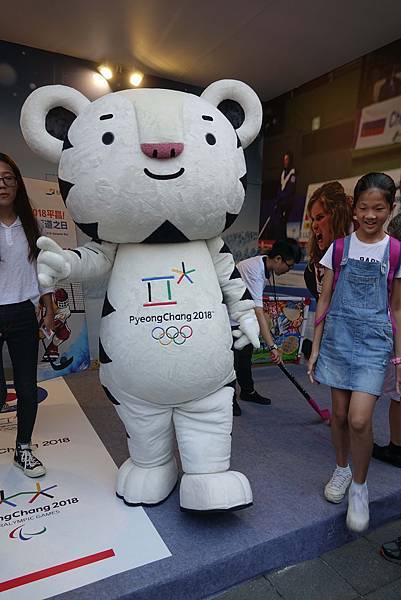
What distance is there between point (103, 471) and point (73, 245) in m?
2.08

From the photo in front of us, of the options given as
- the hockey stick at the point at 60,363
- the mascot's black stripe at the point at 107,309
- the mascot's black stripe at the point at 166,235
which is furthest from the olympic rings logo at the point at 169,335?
the hockey stick at the point at 60,363

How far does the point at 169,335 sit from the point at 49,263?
48 centimetres

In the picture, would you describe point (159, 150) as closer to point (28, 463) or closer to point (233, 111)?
point (233, 111)

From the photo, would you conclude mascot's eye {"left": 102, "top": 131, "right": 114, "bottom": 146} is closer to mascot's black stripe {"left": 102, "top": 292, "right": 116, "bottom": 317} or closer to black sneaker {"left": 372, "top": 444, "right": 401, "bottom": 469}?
mascot's black stripe {"left": 102, "top": 292, "right": 116, "bottom": 317}

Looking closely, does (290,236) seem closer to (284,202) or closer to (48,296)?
(284,202)

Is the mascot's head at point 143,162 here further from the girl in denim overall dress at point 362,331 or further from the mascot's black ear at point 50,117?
the girl in denim overall dress at point 362,331

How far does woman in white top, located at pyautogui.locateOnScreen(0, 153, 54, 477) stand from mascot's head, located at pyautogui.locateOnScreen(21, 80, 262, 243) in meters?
0.35

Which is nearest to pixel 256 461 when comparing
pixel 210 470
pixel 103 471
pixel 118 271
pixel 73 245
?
pixel 210 470

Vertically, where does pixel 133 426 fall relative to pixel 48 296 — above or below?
Result: below

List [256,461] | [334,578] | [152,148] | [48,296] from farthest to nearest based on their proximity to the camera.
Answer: [256,461]
[48,296]
[334,578]
[152,148]

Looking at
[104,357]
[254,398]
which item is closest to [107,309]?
[104,357]

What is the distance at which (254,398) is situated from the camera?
3.15 meters

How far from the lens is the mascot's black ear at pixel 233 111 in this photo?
187cm

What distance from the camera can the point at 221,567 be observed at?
153 cm
